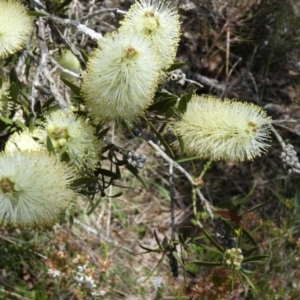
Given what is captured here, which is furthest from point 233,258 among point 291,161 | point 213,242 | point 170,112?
point 170,112

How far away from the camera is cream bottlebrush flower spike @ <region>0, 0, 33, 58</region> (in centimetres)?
151

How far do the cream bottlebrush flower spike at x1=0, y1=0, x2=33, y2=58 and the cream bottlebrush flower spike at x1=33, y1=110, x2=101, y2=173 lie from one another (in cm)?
27

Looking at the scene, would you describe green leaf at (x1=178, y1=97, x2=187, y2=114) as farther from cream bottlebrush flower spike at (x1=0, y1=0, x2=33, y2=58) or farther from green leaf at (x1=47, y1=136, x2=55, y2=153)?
cream bottlebrush flower spike at (x1=0, y1=0, x2=33, y2=58)

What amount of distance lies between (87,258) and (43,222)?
1352 mm

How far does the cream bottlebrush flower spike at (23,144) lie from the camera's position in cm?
137

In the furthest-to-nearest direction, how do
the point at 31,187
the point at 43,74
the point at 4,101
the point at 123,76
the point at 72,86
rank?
the point at 43,74 → the point at 4,101 → the point at 72,86 → the point at 123,76 → the point at 31,187

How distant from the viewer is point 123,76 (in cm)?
134

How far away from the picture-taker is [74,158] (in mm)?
1398

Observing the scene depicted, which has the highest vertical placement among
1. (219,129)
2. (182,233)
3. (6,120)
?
(219,129)

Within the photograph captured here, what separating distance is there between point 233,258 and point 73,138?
579 mm

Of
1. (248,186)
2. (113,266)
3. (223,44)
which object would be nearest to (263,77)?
(223,44)

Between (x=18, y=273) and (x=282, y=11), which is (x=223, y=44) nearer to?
(x=282, y=11)

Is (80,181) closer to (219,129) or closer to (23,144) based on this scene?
(23,144)

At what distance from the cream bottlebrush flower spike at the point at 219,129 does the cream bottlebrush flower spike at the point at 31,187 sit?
1.35 feet
